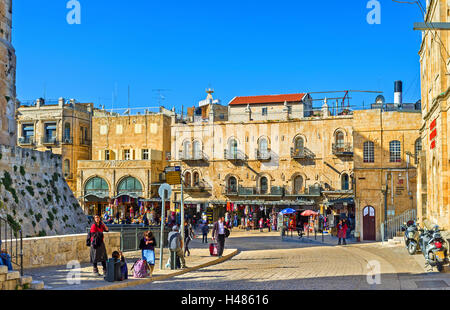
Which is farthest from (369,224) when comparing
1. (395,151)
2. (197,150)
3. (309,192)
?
(197,150)

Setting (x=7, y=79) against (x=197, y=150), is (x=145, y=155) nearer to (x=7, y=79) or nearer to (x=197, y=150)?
(x=197, y=150)

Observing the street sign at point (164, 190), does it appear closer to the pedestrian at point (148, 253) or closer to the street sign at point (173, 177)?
the street sign at point (173, 177)

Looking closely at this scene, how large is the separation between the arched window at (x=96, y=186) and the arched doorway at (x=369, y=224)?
28698 millimetres

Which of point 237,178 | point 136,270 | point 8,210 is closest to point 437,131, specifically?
point 136,270

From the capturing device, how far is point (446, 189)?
2192 cm

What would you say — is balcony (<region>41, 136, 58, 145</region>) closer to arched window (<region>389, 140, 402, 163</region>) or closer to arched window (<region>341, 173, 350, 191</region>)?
arched window (<region>341, 173, 350, 191</region>)

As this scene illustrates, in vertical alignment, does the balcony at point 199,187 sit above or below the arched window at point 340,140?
below

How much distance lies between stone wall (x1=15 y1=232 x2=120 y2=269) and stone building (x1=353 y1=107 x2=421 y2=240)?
69.4 feet

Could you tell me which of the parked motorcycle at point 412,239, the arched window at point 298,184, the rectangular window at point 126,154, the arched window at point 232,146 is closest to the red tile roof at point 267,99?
the arched window at point 232,146

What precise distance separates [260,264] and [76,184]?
41572 mm

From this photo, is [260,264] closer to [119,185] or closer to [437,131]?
[437,131]

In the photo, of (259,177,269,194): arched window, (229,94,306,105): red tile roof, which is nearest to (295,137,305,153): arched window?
(259,177,269,194): arched window

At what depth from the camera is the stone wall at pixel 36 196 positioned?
77.3 feet

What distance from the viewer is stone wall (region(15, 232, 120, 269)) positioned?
16.3m
